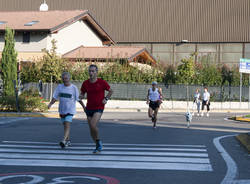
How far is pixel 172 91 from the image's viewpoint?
41.4 meters

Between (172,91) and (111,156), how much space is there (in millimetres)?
31216

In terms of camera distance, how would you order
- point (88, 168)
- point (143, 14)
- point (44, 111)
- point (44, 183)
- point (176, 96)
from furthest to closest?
point (143, 14) < point (176, 96) < point (44, 111) < point (88, 168) < point (44, 183)

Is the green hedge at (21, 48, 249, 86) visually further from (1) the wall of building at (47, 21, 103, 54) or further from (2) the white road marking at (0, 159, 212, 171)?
(2) the white road marking at (0, 159, 212, 171)

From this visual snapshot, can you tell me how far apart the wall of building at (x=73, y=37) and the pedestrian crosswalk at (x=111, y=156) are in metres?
33.4

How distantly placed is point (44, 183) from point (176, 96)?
1356 inches

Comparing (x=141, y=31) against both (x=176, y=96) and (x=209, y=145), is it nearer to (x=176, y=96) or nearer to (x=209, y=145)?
(x=176, y=96)

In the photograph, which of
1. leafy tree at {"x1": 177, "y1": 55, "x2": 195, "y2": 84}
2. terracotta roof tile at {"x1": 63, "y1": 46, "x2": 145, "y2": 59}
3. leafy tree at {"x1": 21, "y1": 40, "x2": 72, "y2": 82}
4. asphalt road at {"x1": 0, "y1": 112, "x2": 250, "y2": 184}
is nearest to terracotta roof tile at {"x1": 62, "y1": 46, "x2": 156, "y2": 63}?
terracotta roof tile at {"x1": 63, "y1": 46, "x2": 145, "y2": 59}

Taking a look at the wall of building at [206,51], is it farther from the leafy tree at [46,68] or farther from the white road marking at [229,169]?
the white road marking at [229,169]

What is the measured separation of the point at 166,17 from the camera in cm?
5659

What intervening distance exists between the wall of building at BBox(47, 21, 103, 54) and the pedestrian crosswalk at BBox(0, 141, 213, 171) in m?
33.4

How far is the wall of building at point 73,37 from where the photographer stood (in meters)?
46.4

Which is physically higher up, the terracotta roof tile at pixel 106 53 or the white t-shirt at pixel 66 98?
the terracotta roof tile at pixel 106 53

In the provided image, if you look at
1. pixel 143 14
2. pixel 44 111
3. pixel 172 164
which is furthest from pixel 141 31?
pixel 172 164

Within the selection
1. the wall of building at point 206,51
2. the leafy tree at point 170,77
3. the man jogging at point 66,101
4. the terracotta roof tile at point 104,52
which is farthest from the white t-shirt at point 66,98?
the wall of building at point 206,51
